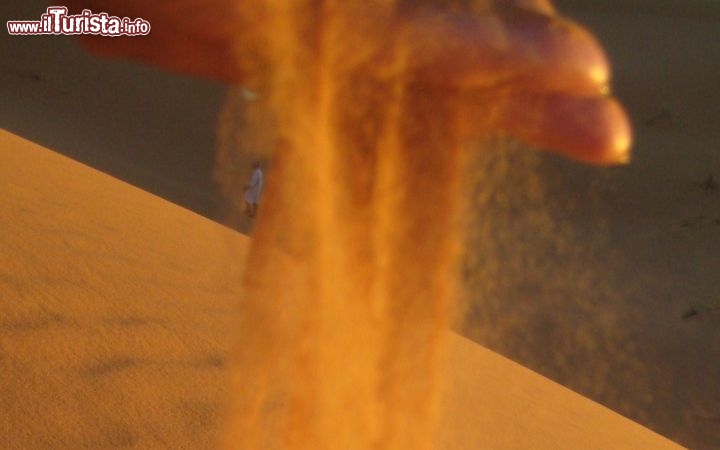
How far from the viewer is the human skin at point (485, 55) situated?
1698mm

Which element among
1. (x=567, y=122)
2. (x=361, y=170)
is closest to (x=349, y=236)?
(x=361, y=170)

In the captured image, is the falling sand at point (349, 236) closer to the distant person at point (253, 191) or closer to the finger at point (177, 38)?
the finger at point (177, 38)

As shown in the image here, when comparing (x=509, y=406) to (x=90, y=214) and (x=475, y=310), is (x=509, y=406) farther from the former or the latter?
(x=475, y=310)

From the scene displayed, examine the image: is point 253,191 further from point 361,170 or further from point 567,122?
point 567,122

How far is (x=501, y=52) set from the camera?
5.61 feet

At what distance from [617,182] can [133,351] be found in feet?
41.1

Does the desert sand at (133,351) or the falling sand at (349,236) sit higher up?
the falling sand at (349,236)

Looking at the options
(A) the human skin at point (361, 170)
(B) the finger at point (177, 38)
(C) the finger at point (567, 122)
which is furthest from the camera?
(C) the finger at point (567, 122)

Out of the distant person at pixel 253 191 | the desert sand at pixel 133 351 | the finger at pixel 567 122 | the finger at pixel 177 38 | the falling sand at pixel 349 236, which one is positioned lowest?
the distant person at pixel 253 191

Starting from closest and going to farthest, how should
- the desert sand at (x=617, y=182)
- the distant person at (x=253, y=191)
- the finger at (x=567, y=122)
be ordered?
the finger at (x=567, y=122), the distant person at (x=253, y=191), the desert sand at (x=617, y=182)

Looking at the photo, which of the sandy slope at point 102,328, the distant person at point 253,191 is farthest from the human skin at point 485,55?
the distant person at point 253,191

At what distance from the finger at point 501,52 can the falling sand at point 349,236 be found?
0.53 ft

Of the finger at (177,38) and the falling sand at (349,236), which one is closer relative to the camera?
the finger at (177,38)

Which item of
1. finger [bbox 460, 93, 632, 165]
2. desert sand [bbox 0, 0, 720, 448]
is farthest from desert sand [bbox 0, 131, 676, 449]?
desert sand [bbox 0, 0, 720, 448]
